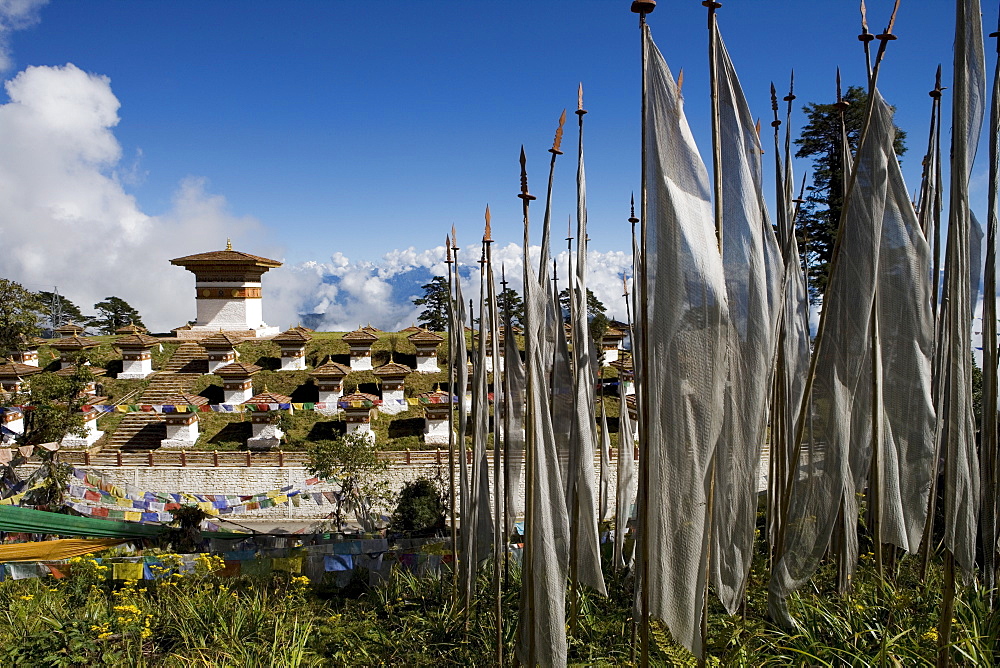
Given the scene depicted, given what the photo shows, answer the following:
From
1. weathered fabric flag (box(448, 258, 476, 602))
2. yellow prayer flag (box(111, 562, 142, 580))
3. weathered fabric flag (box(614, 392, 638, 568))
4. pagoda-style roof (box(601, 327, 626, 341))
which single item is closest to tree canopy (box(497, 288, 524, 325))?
weathered fabric flag (box(448, 258, 476, 602))

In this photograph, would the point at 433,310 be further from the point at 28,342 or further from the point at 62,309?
the point at 62,309

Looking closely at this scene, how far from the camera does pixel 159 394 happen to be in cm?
2059

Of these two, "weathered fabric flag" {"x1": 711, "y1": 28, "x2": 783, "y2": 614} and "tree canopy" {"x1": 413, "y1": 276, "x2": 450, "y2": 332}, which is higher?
"tree canopy" {"x1": 413, "y1": 276, "x2": 450, "y2": 332}

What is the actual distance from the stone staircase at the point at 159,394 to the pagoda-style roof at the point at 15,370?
11.5 ft

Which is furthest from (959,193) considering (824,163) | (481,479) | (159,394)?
(159,394)

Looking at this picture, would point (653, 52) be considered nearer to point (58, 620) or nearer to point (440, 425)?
point (58, 620)

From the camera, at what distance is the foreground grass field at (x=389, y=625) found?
3730 millimetres

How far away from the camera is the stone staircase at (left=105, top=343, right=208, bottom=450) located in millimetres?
17453

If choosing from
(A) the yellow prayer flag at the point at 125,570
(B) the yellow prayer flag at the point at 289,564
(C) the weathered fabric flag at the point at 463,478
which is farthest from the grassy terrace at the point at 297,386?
(A) the yellow prayer flag at the point at 125,570

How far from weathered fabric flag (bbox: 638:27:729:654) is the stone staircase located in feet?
57.9

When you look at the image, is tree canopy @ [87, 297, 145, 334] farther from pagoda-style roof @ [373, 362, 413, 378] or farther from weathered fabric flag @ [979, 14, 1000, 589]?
weathered fabric flag @ [979, 14, 1000, 589]

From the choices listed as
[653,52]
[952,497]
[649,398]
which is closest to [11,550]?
[649,398]

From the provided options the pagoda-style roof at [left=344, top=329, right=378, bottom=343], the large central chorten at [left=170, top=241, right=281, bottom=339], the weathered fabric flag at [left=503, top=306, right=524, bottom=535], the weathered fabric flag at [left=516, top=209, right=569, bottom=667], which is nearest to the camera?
the weathered fabric flag at [left=516, top=209, right=569, bottom=667]

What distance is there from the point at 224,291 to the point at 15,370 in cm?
801
